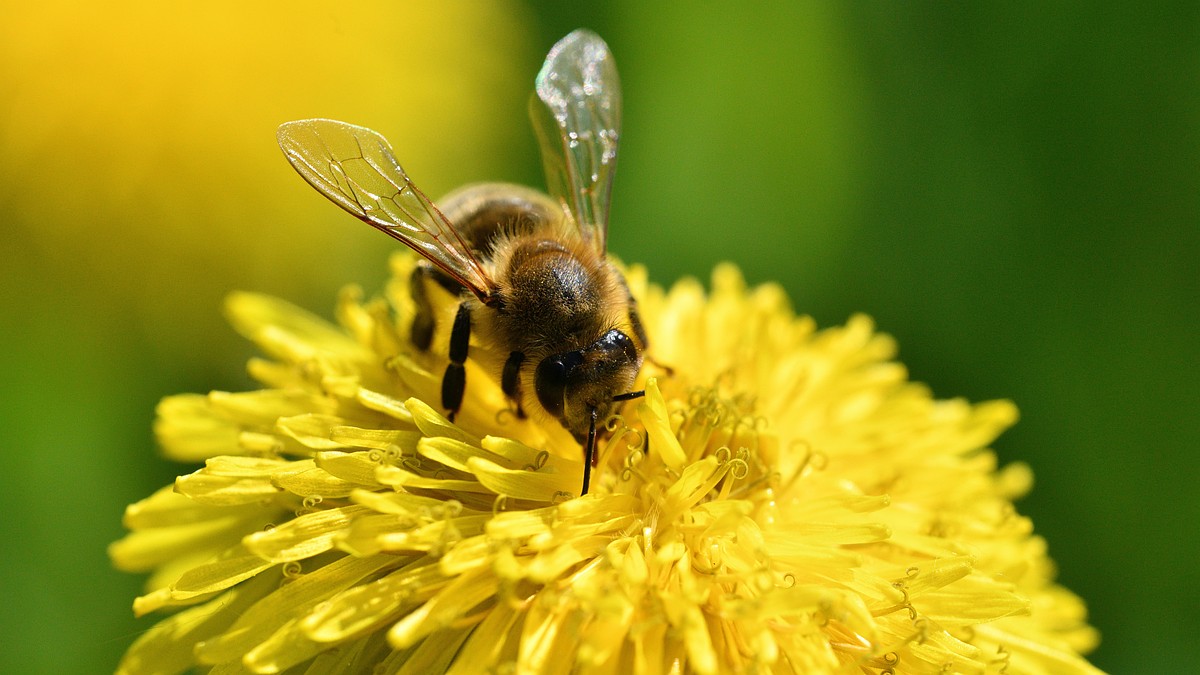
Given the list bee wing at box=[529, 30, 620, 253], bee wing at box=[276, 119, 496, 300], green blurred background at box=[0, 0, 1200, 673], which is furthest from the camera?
green blurred background at box=[0, 0, 1200, 673]

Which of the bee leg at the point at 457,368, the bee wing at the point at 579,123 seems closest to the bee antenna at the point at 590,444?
the bee leg at the point at 457,368

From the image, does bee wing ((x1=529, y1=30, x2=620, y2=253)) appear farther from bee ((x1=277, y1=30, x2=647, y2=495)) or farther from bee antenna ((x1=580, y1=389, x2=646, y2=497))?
bee antenna ((x1=580, y1=389, x2=646, y2=497))

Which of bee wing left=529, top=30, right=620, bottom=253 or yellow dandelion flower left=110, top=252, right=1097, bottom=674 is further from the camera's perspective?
bee wing left=529, top=30, right=620, bottom=253

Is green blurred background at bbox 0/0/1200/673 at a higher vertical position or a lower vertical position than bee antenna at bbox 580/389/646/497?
higher

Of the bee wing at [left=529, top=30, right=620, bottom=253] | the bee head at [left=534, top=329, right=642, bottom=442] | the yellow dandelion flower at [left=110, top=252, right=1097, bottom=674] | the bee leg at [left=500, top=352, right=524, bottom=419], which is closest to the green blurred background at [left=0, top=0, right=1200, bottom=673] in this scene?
the yellow dandelion flower at [left=110, top=252, right=1097, bottom=674]

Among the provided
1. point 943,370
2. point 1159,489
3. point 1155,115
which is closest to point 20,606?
point 943,370

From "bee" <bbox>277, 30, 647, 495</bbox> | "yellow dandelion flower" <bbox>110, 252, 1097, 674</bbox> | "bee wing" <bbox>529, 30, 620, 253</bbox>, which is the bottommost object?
"yellow dandelion flower" <bbox>110, 252, 1097, 674</bbox>
